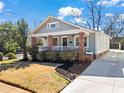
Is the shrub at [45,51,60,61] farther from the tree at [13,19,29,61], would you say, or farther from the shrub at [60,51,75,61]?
the tree at [13,19,29,61]

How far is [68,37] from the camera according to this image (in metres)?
26.0

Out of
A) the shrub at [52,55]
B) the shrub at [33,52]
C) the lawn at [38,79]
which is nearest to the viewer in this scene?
the lawn at [38,79]

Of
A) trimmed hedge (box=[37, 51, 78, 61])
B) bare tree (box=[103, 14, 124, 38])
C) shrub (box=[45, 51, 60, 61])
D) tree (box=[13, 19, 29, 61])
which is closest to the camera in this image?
trimmed hedge (box=[37, 51, 78, 61])

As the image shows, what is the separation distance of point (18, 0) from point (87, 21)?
31.7m

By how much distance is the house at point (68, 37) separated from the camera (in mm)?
20125

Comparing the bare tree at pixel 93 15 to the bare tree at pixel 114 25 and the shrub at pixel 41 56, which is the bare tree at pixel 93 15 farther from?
the shrub at pixel 41 56

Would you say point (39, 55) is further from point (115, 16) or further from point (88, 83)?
point (115, 16)

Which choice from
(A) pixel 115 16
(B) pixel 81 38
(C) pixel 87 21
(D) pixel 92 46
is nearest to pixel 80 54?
(B) pixel 81 38

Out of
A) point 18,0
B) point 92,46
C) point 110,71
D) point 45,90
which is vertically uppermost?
point 18,0

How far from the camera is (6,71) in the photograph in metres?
17.3

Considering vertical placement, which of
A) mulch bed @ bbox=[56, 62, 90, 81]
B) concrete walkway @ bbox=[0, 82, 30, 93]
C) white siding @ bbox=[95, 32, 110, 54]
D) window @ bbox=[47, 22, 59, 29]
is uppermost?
window @ bbox=[47, 22, 59, 29]

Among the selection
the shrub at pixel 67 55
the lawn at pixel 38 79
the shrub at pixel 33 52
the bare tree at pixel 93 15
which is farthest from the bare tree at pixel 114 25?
the lawn at pixel 38 79

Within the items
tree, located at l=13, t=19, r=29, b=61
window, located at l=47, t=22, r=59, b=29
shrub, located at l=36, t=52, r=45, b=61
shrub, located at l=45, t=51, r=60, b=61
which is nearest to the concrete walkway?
shrub, located at l=45, t=51, r=60, b=61

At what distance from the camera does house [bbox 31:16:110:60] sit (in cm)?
2012
